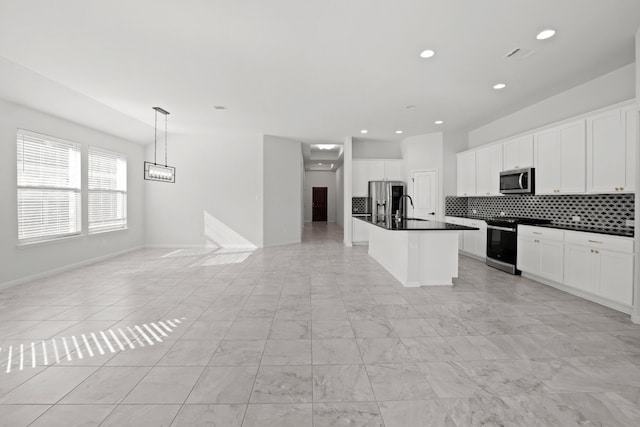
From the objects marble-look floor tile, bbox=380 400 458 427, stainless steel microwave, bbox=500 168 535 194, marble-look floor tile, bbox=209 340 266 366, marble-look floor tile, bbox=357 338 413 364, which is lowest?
marble-look floor tile, bbox=209 340 266 366

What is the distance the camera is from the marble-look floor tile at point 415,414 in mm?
1578

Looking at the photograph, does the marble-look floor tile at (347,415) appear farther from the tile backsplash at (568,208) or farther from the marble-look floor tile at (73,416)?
the tile backsplash at (568,208)

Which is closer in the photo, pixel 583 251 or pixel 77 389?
pixel 77 389

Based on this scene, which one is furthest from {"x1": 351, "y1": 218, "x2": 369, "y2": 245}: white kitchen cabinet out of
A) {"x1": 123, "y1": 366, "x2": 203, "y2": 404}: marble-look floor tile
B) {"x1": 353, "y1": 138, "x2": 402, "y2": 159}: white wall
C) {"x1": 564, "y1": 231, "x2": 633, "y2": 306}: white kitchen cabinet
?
{"x1": 123, "y1": 366, "x2": 203, "y2": 404}: marble-look floor tile

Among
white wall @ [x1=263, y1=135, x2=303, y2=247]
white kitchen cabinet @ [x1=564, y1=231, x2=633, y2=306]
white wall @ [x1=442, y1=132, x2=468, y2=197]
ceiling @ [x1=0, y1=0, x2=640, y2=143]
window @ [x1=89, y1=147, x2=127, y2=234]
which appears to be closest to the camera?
ceiling @ [x1=0, y1=0, x2=640, y2=143]

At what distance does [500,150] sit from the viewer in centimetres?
552

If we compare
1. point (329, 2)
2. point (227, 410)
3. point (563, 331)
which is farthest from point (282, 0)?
point (563, 331)

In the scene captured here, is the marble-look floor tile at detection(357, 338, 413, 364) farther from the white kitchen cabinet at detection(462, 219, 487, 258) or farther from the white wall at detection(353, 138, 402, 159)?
the white wall at detection(353, 138, 402, 159)

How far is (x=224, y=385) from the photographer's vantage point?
6.32 ft

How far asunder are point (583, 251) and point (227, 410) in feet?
14.5

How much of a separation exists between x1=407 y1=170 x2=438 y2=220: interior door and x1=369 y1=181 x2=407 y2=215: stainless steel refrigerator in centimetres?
41

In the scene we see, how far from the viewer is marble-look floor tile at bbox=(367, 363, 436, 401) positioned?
1.82 metres

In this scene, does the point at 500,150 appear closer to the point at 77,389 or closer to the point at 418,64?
the point at 418,64

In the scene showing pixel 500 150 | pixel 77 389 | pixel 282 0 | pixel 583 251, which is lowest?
pixel 77 389
